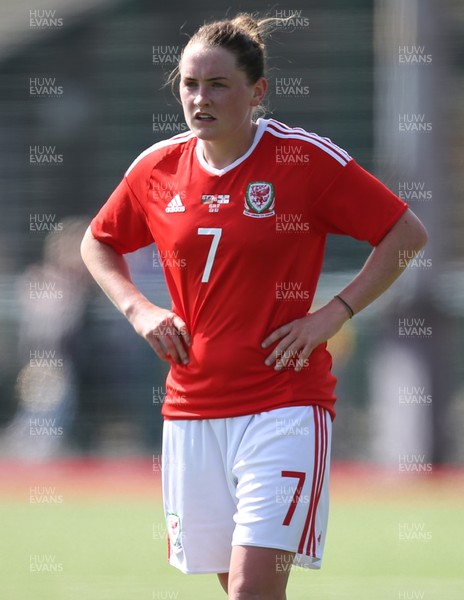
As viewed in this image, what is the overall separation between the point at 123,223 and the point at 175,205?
303 millimetres

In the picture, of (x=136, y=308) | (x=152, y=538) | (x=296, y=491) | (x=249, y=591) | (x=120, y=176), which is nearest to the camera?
(x=249, y=591)

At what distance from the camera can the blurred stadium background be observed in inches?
281

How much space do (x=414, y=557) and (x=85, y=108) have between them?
11.3 ft

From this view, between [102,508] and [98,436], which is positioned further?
[98,436]

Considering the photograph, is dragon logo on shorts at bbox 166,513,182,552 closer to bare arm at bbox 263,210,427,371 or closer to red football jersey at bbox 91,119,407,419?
red football jersey at bbox 91,119,407,419

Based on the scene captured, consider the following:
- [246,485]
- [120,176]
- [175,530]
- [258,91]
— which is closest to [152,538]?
[120,176]

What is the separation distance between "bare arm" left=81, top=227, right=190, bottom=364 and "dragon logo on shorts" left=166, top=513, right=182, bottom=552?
1.49ft

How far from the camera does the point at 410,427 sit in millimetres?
7066

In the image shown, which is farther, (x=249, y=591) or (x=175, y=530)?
(x=175, y=530)

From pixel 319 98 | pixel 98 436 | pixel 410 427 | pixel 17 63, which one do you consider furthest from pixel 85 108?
pixel 410 427

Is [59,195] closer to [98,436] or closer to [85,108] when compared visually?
[85,108]

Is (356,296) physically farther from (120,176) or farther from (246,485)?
(120,176)

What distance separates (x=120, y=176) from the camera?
7434 mm

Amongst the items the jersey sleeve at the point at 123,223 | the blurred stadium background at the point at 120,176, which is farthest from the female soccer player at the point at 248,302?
the blurred stadium background at the point at 120,176
